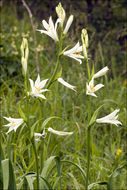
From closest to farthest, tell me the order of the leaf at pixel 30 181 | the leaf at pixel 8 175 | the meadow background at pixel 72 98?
the leaf at pixel 8 175
the leaf at pixel 30 181
the meadow background at pixel 72 98

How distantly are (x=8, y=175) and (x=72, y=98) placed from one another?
189 cm

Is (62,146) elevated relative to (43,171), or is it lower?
lower

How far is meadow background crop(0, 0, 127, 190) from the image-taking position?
2.40m

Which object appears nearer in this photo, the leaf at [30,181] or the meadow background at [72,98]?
the leaf at [30,181]

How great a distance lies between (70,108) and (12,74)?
1.03 m

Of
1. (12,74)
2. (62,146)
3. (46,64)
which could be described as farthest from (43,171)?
(46,64)

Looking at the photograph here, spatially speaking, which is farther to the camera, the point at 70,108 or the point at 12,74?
the point at 12,74

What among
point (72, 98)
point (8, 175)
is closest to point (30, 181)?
point (8, 175)

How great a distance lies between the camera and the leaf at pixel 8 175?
1.33m

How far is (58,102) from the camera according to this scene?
3.24 meters

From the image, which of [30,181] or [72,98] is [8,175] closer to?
[30,181]

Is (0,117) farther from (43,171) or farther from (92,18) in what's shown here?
(92,18)

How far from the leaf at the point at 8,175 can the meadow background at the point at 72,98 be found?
0.37 ft

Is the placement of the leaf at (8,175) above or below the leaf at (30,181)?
above
